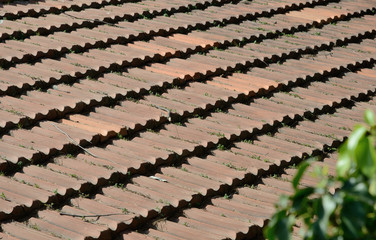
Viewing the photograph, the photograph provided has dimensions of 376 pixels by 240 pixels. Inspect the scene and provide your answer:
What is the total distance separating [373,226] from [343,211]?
14 cm

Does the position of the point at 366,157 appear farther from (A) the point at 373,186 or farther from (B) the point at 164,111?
(B) the point at 164,111

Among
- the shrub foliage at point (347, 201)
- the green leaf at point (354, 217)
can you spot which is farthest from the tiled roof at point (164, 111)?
the green leaf at point (354, 217)

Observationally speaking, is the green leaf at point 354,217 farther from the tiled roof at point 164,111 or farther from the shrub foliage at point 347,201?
the tiled roof at point 164,111

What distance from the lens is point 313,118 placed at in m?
4.66

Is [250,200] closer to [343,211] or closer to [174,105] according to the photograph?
[174,105]

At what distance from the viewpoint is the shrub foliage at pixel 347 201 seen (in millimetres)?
1463

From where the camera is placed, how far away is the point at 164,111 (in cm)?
421

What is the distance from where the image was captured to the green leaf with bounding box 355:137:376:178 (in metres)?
1.44

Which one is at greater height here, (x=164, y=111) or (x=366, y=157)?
(x=366, y=157)

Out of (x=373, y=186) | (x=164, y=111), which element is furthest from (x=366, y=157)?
(x=164, y=111)

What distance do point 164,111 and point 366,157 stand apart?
2807 mm

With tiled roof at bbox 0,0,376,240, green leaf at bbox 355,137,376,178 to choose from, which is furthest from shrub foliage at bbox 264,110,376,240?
tiled roof at bbox 0,0,376,240

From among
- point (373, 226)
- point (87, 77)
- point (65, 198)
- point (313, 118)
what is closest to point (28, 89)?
point (87, 77)

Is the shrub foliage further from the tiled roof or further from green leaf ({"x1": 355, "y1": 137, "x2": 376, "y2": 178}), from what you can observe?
the tiled roof
